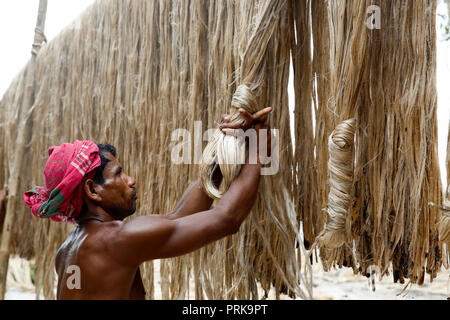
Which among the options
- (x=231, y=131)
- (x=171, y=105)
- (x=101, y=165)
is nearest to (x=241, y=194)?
(x=231, y=131)

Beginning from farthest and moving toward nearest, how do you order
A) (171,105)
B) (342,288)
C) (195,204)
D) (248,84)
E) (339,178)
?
(342,288) < (171,105) < (195,204) < (248,84) < (339,178)

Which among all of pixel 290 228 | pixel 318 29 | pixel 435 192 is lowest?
pixel 290 228

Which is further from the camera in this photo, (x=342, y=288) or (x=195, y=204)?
(x=342, y=288)

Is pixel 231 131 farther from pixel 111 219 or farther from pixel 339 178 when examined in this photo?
pixel 111 219

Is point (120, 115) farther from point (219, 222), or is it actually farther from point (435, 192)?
point (435, 192)

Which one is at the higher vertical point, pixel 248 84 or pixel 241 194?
pixel 248 84

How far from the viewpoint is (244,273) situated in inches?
59.6

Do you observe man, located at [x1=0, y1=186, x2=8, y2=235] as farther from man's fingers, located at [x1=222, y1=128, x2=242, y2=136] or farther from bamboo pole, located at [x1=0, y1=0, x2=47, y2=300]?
man's fingers, located at [x1=222, y1=128, x2=242, y2=136]

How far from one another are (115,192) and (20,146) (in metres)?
1.58

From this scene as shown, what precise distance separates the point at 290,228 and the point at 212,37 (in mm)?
712

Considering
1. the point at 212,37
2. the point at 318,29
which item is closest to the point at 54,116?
the point at 212,37

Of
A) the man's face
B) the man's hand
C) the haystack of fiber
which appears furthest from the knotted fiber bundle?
the man's face

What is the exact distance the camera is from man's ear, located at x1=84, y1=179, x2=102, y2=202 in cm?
129

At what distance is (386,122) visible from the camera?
1.33 metres
